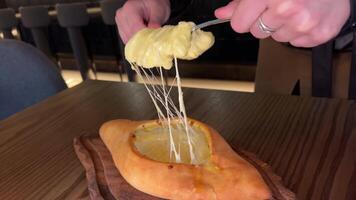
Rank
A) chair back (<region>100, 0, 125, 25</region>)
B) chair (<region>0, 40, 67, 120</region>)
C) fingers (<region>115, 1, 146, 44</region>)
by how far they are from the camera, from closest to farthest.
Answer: fingers (<region>115, 1, 146, 44</region>) < chair (<region>0, 40, 67, 120</region>) < chair back (<region>100, 0, 125, 25</region>)

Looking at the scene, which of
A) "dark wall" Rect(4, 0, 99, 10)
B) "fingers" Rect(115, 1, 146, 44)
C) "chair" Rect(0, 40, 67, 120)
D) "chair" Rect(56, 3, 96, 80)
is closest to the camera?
"fingers" Rect(115, 1, 146, 44)

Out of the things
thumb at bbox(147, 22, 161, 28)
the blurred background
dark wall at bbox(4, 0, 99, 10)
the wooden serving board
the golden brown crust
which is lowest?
the blurred background

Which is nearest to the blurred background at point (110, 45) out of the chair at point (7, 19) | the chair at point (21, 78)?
the chair at point (7, 19)

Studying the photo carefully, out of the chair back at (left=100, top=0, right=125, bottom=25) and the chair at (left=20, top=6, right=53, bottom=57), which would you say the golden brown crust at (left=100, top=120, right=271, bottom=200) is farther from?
the chair at (left=20, top=6, right=53, bottom=57)

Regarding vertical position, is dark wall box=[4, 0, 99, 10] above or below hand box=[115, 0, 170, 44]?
below

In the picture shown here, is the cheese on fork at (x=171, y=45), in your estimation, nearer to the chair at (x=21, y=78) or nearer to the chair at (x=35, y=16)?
the chair at (x=21, y=78)

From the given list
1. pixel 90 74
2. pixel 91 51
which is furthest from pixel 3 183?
pixel 91 51

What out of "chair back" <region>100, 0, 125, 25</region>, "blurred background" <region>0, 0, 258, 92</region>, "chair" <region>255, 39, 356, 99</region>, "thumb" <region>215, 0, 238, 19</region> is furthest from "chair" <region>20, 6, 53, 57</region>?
"thumb" <region>215, 0, 238, 19</region>
